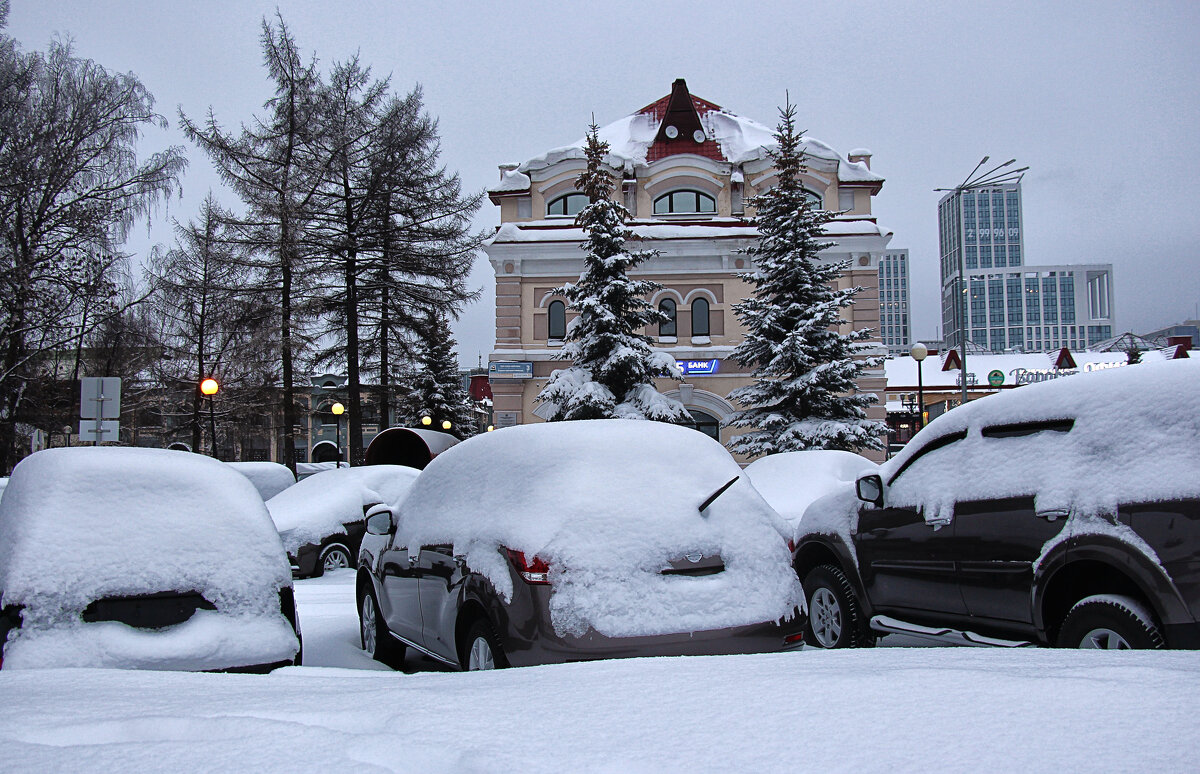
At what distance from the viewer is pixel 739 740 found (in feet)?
6.60

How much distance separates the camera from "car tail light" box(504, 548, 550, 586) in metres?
4.24

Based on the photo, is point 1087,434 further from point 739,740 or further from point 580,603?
point 739,740

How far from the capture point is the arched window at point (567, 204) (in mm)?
33000

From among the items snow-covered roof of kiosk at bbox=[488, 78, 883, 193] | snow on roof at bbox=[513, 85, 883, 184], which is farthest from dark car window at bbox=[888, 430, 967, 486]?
snow on roof at bbox=[513, 85, 883, 184]

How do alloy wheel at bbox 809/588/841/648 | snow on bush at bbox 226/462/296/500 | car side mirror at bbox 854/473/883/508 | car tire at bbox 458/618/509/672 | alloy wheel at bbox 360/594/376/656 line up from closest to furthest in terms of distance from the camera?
car tire at bbox 458/618/509/672 → car side mirror at bbox 854/473/883/508 → alloy wheel at bbox 809/588/841/648 → alloy wheel at bbox 360/594/376/656 → snow on bush at bbox 226/462/296/500

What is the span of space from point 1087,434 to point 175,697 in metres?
4.42

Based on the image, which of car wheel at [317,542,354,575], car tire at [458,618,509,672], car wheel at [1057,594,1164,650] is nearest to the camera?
car wheel at [1057,594,1164,650]

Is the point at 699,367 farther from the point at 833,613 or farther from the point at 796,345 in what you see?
the point at 833,613

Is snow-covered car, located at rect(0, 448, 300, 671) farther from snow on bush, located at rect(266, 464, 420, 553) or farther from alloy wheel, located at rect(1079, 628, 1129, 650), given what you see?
snow on bush, located at rect(266, 464, 420, 553)

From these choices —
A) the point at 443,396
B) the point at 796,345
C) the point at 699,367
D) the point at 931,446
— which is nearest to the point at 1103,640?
the point at 931,446

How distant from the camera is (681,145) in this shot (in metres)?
35.5

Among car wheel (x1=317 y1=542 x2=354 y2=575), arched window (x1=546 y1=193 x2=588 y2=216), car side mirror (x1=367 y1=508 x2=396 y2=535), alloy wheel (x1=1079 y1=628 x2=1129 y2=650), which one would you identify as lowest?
car wheel (x1=317 y1=542 x2=354 y2=575)

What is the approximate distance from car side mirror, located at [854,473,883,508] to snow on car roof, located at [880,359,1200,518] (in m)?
0.38

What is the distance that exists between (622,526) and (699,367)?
2626 cm
